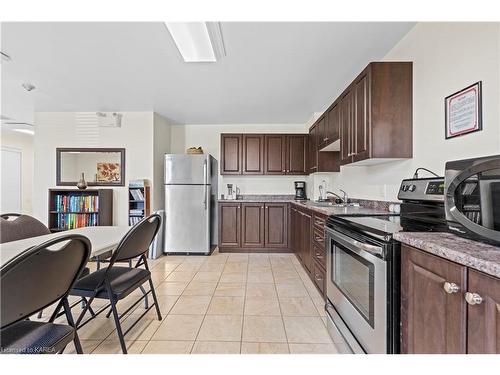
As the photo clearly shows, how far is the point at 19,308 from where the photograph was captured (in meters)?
0.98

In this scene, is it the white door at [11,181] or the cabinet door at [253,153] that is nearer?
the cabinet door at [253,153]

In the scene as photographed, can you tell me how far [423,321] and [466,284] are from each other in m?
0.31

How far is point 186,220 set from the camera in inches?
170

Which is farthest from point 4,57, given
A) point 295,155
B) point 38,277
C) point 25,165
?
point 25,165

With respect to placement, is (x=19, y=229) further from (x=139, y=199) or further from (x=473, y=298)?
(x=473, y=298)

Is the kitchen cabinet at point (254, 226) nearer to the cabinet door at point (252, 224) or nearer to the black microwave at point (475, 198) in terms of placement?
the cabinet door at point (252, 224)

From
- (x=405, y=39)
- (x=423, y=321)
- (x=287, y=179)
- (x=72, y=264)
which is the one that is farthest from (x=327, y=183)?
(x=72, y=264)

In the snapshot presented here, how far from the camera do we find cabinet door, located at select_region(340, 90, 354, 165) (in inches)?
98.6

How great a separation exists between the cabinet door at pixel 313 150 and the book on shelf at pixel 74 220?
373 cm

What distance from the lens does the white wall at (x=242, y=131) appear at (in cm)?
504

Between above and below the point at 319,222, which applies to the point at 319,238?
below

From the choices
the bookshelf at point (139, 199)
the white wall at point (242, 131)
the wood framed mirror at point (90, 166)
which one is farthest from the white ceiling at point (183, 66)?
the bookshelf at point (139, 199)

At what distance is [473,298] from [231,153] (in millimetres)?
4172

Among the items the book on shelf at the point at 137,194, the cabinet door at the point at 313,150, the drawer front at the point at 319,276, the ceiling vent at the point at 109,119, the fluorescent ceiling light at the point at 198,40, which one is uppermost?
the fluorescent ceiling light at the point at 198,40
